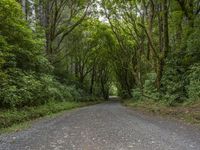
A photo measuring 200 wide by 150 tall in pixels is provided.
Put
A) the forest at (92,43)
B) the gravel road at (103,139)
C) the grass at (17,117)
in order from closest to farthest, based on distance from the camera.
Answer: the gravel road at (103,139) < the grass at (17,117) < the forest at (92,43)

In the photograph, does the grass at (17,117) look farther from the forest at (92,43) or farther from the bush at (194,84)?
the bush at (194,84)

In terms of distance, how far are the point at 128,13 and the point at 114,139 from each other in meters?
20.9

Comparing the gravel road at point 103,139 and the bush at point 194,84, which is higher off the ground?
the bush at point 194,84

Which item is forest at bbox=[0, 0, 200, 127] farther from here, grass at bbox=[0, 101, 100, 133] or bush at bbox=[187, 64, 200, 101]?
grass at bbox=[0, 101, 100, 133]

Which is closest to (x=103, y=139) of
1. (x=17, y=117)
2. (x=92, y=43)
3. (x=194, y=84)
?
(x=17, y=117)

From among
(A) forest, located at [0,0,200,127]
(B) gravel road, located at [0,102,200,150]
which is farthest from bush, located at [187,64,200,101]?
(B) gravel road, located at [0,102,200,150]

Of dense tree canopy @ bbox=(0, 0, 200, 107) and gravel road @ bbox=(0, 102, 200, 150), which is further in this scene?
dense tree canopy @ bbox=(0, 0, 200, 107)

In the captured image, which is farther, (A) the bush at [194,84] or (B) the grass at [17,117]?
(A) the bush at [194,84]

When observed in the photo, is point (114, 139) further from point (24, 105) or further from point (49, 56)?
point (49, 56)

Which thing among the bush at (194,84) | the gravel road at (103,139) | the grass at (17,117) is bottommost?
the gravel road at (103,139)

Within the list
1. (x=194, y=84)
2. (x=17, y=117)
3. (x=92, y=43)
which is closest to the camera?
(x=17, y=117)

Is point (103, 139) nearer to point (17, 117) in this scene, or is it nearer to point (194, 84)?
point (17, 117)

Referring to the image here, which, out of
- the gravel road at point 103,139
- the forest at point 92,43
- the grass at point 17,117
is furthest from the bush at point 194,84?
the grass at point 17,117

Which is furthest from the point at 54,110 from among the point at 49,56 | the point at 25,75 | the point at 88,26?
the point at 88,26
